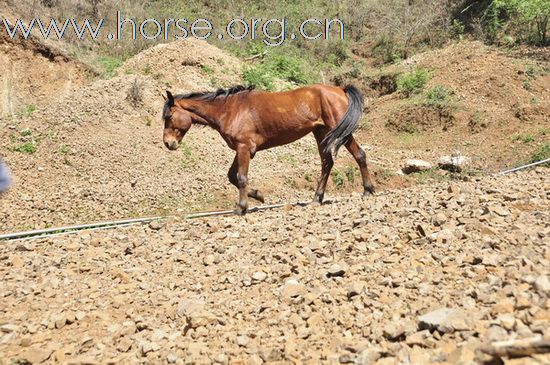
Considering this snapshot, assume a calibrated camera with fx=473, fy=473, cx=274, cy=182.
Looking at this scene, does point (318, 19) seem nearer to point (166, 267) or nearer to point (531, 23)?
point (531, 23)

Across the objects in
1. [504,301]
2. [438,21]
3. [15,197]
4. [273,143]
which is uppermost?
[438,21]

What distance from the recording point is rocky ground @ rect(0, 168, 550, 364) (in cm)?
286

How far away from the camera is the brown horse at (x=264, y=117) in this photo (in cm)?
745

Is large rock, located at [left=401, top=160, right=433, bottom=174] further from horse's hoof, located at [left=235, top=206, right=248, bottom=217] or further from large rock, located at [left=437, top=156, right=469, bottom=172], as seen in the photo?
horse's hoof, located at [left=235, top=206, right=248, bottom=217]

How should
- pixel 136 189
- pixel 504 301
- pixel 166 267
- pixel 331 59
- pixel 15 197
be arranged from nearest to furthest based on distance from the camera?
pixel 504 301 < pixel 166 267 < pixel 15 197 < pixel 136 189 < pixel 331 59

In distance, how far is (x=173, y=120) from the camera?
299 inches

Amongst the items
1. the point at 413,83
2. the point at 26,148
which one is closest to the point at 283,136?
the point at 26,148

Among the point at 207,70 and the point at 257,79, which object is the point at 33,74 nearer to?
the point at 207,70

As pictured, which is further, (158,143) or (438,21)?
(438,21)

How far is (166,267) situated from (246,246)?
2.94 ft

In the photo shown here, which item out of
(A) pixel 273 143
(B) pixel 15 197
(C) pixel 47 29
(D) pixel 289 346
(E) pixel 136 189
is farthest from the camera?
(C) pixel 47 29

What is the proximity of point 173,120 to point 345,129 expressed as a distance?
9.02ft

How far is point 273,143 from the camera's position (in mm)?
7793

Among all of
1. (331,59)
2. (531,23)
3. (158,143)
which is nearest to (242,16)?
(331,59)
